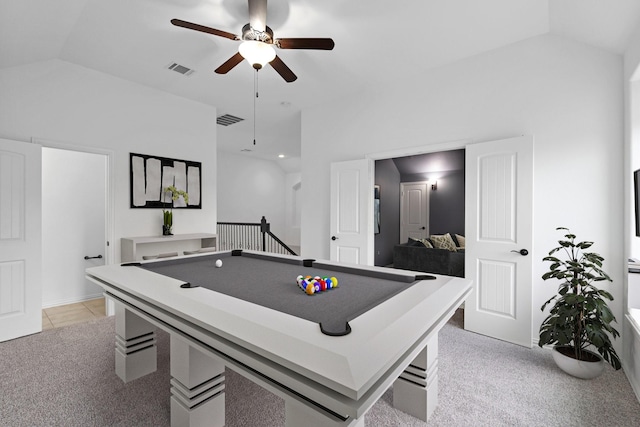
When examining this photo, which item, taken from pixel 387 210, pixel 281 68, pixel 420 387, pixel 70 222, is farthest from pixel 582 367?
pixel 70 222

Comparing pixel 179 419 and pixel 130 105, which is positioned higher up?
pixel 130 105

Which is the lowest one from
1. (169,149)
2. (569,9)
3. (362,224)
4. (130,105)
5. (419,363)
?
(419,363)

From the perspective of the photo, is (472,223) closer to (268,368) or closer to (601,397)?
(601,397)

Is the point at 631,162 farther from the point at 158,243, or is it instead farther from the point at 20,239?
the point at 20,239

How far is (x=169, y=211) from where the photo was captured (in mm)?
4188

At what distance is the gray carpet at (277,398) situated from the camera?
1783 millimetres

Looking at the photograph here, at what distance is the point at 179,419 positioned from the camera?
1.66 meters

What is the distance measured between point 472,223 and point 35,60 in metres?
4.83

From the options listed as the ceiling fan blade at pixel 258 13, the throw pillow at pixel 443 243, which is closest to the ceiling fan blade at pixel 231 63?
the ceiling fan blade at pixel 258 13

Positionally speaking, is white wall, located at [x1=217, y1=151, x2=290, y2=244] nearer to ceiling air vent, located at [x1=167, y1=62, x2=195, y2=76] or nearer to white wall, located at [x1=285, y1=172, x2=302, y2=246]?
white wall, located at [x1=285, y1=172, x2=302, y2=246]

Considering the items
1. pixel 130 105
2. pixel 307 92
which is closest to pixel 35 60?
pixel 130 105

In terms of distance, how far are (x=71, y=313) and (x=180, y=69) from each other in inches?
128

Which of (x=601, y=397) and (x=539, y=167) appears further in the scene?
(x=539, y=167)

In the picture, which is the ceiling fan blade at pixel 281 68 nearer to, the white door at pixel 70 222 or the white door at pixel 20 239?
the white door at pixel 20 239
